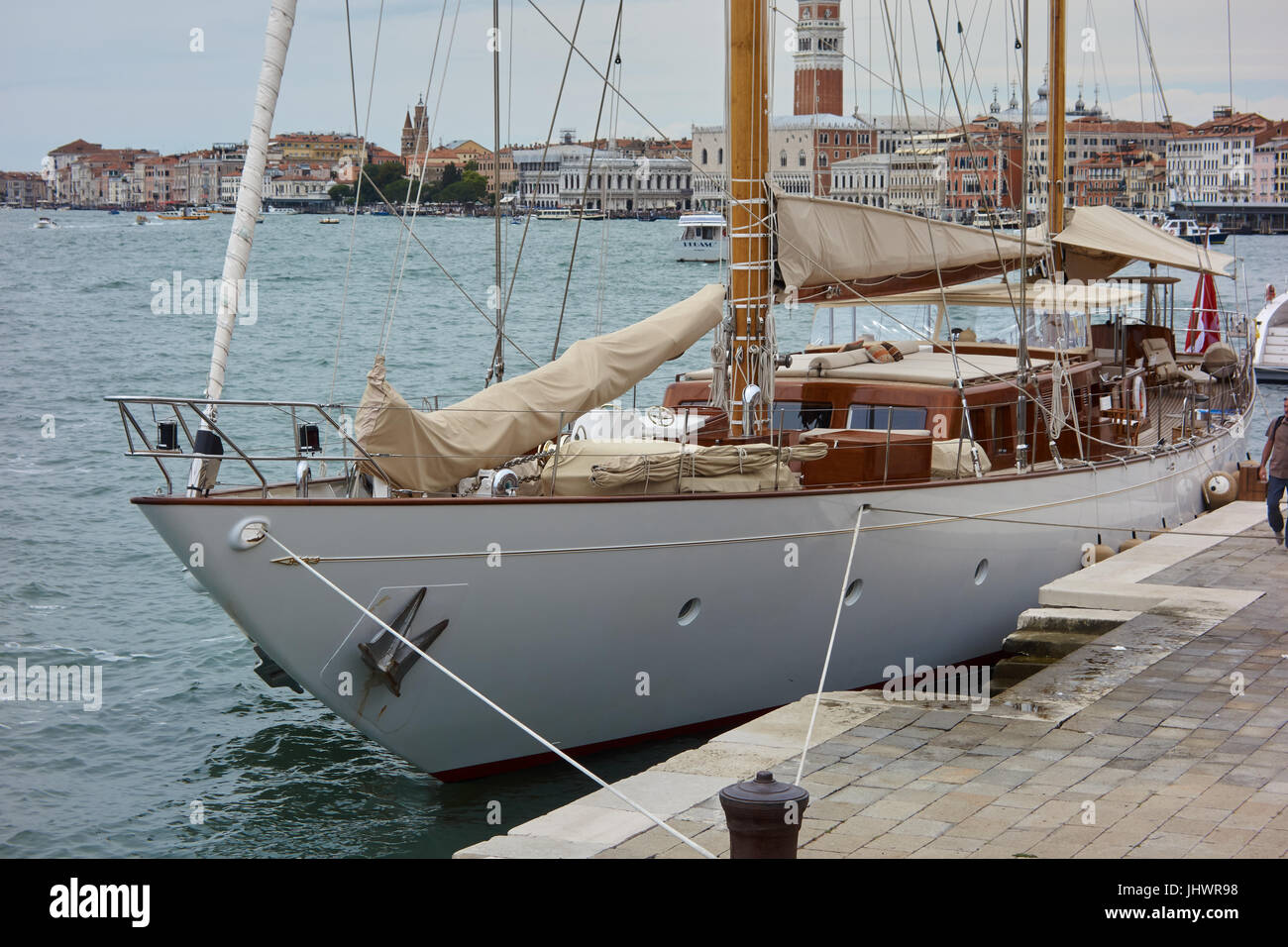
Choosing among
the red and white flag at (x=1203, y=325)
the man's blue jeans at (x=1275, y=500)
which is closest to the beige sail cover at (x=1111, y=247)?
the man's blue jeans at (x=1275, y=500)

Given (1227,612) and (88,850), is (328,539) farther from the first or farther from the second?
(1227,612)

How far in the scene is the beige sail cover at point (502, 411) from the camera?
1148 cm

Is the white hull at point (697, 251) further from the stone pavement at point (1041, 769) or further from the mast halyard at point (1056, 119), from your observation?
the stone pavement at point (1041, 769)

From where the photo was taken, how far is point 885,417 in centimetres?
1534

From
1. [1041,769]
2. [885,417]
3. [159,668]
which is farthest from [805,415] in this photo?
[159,668]

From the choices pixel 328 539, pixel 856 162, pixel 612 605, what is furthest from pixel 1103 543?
pixel 856 162

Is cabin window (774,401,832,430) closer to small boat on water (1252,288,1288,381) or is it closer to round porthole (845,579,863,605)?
round porthole (845,579,863,605)

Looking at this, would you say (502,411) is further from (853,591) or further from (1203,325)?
(1203,325)

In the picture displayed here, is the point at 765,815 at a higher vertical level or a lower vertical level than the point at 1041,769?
higher

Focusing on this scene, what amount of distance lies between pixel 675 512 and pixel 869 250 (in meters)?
4.28

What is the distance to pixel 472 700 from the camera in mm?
12023
